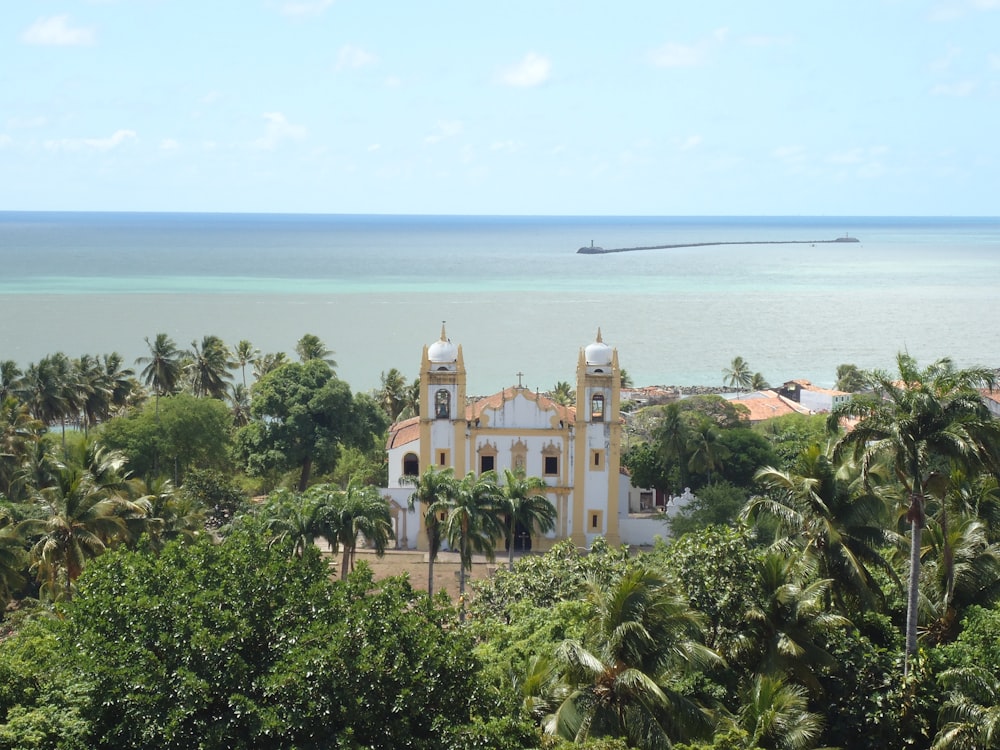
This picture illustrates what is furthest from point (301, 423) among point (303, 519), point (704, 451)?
point (303, 519)

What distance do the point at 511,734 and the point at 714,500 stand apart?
24.8 metres

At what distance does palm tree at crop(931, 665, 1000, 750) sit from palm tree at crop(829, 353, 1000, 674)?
2.51 meters

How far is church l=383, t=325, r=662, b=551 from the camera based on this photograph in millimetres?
40562

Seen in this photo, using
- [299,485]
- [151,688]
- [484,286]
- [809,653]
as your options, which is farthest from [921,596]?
[484,286]

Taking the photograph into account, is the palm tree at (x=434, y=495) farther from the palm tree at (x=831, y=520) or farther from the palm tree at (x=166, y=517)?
the palm tree at (x=831, y=520)

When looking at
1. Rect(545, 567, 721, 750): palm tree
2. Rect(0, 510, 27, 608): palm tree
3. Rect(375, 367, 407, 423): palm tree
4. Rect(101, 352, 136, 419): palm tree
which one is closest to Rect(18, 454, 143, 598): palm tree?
Rect(0, 510, 27, 608): palm tree

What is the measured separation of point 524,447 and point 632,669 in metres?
25.8

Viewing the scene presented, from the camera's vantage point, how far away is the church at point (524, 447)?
4056cm

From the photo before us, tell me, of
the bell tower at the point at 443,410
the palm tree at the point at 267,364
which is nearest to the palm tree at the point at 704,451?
the bell tower at the point at 443,410

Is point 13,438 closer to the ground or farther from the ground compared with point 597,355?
closer to the ground

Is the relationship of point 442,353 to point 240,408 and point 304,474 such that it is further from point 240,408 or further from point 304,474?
point 240,408

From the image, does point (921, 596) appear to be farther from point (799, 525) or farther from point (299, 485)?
point (299, 485)

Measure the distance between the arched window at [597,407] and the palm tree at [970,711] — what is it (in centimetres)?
2336

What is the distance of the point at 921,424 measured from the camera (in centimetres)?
1778
